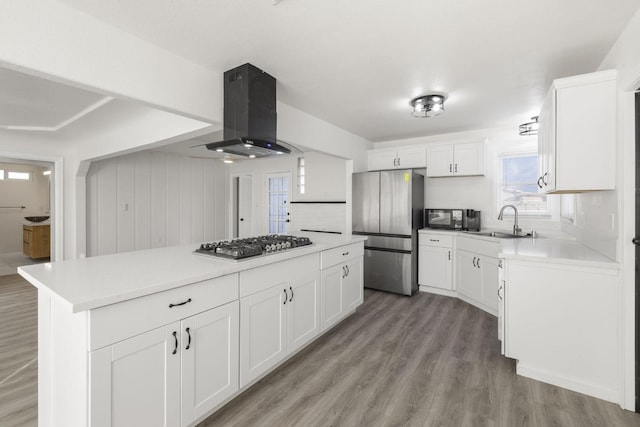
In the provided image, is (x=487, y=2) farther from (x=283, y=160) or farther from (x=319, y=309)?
(x=283, y=160)

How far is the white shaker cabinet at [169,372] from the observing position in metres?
1.23

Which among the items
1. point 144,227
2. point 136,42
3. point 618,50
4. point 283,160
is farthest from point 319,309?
point 144,227

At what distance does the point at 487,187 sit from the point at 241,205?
16.6ft

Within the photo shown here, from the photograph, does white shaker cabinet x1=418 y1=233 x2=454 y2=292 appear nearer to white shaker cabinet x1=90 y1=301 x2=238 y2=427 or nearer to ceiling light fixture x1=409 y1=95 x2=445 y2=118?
ceiling light fixture x1=409 y1=95 x2=445 y2=118

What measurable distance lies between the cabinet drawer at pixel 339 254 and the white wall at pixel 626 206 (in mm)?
2029

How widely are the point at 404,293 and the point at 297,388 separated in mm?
2410

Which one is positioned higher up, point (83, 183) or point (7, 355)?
point (83, 183)

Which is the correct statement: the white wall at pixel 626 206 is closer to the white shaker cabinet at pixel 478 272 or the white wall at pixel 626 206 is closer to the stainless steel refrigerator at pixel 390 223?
the white shaker cabinet at pixel 478 272

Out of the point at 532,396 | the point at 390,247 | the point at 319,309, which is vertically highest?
the point at 390,247

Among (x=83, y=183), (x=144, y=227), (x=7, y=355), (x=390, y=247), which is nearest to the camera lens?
(x=7, y=355)

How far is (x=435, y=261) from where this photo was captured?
408cm

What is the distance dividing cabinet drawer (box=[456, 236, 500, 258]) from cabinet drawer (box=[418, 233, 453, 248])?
11 centimetres

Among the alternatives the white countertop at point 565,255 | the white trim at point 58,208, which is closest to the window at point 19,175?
the white trim at point 58,208

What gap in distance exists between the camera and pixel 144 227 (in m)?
5.51
